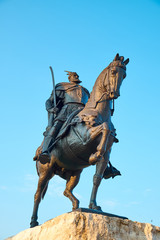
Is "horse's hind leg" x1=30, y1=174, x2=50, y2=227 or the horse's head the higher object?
the horse's head

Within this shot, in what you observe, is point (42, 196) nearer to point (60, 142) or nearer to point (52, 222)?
point (60, 142)

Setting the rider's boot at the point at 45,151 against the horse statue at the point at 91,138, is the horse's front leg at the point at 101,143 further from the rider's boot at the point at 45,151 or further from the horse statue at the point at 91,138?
the rider's boot at the point at 45,151

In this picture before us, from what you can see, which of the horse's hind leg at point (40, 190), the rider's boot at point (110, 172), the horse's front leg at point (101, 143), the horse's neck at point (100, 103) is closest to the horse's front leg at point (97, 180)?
the horse's front leg at point (101, 143)

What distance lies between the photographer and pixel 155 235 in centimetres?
853

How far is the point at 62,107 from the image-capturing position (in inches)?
448

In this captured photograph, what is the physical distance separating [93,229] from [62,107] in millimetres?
4332

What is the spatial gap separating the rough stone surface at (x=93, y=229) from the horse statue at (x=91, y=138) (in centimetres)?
75

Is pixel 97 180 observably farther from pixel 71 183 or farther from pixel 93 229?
pixel 71 183

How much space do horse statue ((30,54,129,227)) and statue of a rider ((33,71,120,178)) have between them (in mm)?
304

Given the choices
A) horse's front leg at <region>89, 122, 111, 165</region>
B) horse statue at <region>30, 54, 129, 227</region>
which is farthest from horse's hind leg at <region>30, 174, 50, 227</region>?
horse's front leg at <region>89, 122, 111, 165</region>

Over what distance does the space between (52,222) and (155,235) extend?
6.94 feet

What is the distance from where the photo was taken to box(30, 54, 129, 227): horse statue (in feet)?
29.9

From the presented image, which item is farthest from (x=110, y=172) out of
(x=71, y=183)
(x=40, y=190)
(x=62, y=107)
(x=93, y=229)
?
(x=93, y=229)

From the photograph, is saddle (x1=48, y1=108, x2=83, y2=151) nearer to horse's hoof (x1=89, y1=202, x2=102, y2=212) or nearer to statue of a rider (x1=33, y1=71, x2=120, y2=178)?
statue of a rider (x1=33, y1=71, x2=120, y2=178)
